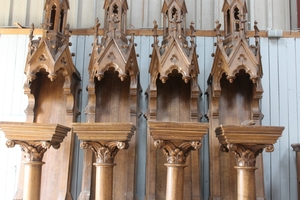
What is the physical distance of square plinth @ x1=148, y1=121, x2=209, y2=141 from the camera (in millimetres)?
2305

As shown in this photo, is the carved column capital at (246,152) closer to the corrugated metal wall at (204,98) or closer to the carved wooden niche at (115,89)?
the corrugated metal wall at (204,98)

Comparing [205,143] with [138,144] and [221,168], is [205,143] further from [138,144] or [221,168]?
[138,144]

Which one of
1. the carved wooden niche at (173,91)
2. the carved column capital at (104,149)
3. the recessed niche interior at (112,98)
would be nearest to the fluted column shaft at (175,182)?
the carved column capital at (104,149)

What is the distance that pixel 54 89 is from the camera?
3121 millimetres

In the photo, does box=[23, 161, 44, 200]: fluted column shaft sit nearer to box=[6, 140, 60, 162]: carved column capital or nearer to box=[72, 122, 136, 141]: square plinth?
box=[6, 140, 60, 162]: carved column capital

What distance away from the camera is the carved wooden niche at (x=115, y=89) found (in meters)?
2.78

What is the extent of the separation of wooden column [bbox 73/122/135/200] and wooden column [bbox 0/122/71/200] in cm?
20

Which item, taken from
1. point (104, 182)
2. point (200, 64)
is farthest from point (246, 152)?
point (200, 64)

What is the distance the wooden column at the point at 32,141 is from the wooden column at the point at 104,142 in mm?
195

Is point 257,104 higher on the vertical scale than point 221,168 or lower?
higher

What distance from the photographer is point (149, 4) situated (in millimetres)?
3475

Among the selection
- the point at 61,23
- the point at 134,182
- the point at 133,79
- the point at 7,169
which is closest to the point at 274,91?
the point at 133,79

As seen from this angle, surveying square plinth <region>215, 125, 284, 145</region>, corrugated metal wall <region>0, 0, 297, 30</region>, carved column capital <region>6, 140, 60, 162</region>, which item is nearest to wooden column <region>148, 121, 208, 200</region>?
square plinth <region>215, 125, 284, 145</region>

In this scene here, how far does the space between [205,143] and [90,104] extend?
1.05 meters
